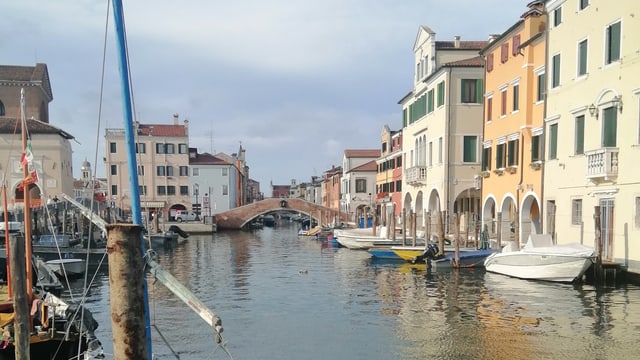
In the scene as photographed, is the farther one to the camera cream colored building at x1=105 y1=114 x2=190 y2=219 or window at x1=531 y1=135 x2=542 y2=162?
cream colored building at x1=105 y1=114 x2=190 y2=219

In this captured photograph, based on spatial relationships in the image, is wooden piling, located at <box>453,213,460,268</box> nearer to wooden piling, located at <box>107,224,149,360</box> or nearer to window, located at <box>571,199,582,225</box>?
window, located at <box>571,199,582,225</box>

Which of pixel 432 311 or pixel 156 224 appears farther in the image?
pixel 156 224

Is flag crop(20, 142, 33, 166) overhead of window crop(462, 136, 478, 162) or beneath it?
beneath

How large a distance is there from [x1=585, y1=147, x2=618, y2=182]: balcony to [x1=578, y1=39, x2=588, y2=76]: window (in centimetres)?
290

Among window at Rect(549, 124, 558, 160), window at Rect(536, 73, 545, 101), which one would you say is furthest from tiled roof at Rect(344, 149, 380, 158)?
window at Rect(549, 124, 558, 160)

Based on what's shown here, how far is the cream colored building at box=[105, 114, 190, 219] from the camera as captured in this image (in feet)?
164

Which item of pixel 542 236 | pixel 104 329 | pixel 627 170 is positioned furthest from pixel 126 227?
pixel 542 236

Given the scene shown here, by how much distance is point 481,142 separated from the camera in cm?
2581

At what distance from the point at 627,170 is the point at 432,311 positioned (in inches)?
274

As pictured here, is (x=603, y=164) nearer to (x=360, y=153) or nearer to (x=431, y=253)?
(x=431, y=253)

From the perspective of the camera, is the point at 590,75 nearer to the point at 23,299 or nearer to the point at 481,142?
the point at 481,142

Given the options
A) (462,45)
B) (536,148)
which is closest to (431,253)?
(536,148)

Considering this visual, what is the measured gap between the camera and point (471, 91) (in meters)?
25.6

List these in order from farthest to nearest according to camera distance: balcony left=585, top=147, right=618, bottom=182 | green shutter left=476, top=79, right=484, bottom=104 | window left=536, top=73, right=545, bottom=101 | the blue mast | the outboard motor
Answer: green shutter left=476, top=79, right=484, bottom=104 < the outboard motor < window left=536, top=73, right=545, bottom=101 < balcony left=585, top=147, right=618, bottom=182 < the blue mast
